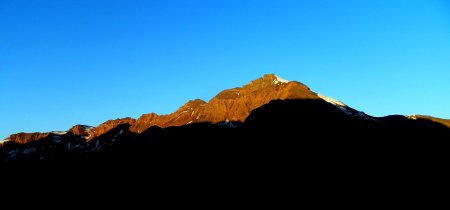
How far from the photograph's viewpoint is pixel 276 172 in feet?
414

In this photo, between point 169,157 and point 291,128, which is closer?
point 291,128

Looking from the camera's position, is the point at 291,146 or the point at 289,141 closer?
the point at 291,146

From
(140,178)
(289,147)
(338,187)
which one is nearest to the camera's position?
(338,187)

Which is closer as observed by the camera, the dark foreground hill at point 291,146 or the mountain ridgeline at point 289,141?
the dark foreground hill at point 291,146

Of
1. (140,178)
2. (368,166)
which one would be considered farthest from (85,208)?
(368,166)

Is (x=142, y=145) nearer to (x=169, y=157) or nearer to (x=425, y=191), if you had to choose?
(x=169, y=157)

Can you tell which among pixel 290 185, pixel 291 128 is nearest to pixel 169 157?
pixel 291 128

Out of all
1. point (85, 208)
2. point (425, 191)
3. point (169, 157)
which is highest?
point (169, 157)

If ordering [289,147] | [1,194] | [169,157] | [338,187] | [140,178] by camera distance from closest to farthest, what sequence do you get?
[338,187] < [289,147] < [140,178] < [169,157] < [1,194]

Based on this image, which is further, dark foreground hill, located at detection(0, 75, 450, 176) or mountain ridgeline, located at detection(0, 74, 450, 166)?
mountain ridgeline, located at detection(0, 74, 450, 166)

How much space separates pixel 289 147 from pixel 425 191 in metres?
42.0

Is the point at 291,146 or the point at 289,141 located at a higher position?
the point at 289,141

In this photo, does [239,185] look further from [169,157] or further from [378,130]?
[378,130]

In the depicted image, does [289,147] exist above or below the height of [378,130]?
below
